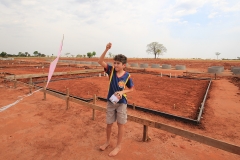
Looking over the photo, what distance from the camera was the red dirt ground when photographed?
3.05 metres

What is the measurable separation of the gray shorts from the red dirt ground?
2.34ft

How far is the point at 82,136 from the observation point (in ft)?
12.2

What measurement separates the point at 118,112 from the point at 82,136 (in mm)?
1471

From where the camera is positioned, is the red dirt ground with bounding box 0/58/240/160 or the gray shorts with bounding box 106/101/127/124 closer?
the gray shorts with bounding box 106/101/127/124

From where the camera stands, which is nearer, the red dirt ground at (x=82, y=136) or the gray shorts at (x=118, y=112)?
the gray shorts at (x=118, y=112)

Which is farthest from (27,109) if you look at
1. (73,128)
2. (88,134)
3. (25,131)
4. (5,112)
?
(88,134)

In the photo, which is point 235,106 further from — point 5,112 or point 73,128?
point 5,112

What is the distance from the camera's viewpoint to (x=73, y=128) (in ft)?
13.5

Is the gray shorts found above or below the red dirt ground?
above

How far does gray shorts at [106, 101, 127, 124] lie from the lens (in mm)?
2764

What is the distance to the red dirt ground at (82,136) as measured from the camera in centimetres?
305

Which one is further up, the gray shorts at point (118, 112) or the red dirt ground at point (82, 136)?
the gray shorts at point (118, 112)

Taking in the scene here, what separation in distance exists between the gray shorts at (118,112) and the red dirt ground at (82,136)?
0.71 m

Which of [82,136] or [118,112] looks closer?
[118,112]
